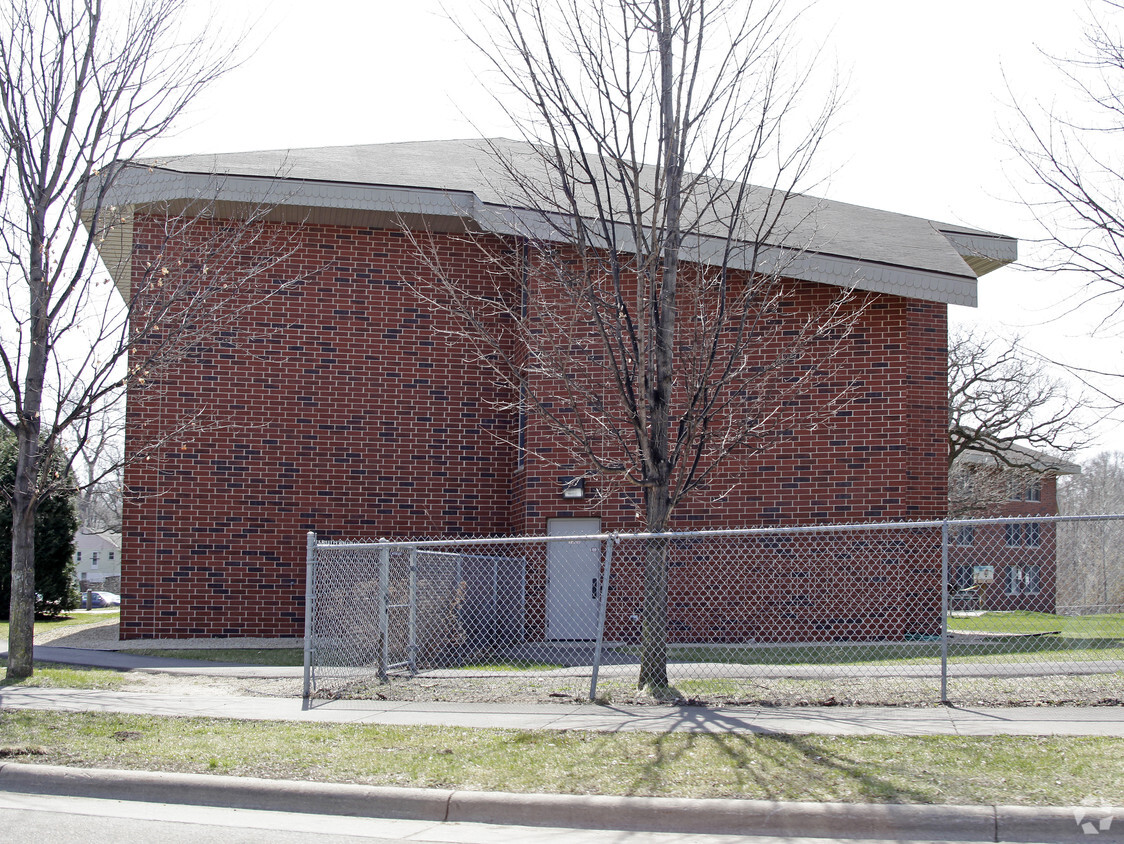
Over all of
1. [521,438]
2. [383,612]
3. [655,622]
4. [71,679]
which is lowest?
[71,679]

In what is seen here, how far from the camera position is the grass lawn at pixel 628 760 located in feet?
18.5

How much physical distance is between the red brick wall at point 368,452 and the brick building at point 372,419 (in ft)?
0.10

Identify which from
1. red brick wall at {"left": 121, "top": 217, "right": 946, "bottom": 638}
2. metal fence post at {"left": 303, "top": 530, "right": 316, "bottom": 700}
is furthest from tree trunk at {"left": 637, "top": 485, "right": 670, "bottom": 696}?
red brick wall at {"left": 121, "top": 217, "right": 946, "bottom": 638}

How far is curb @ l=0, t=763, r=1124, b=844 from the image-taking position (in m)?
5.18

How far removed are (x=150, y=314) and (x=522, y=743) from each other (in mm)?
7427

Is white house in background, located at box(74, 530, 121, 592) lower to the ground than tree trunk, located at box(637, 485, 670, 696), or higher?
lower

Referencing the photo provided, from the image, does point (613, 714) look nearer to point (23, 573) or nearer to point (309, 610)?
point (309, 610)

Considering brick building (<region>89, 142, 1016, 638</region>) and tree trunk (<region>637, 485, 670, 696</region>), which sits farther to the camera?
brick building (<region>89, 142, 1016, 638</region>)

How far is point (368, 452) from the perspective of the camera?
16.2 m

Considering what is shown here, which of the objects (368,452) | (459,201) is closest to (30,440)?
(368,452)

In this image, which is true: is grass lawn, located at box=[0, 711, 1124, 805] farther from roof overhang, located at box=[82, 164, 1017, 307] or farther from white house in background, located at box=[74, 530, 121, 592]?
white house in background, located at box=[74, 530, 121, 592]

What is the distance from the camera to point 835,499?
14617 mm

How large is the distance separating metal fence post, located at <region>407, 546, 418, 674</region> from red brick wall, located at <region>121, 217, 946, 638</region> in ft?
13.5

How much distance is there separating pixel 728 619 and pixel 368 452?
6.20m
